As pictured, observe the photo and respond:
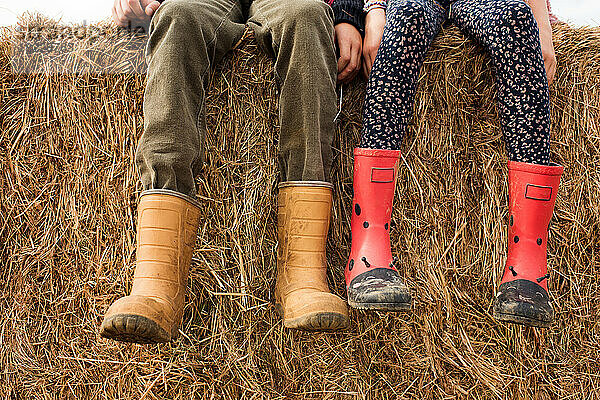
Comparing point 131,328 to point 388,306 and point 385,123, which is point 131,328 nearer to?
point 388,306

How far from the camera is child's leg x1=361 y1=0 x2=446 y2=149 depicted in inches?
41.3

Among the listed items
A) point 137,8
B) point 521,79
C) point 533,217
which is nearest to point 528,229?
point 533,217

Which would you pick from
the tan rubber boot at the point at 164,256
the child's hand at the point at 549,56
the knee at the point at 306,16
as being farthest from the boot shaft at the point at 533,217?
the tan rubber boot at the point at 164,256

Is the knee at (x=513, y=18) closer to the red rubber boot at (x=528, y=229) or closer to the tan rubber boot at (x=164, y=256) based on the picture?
the red rubber boot at (x=528, y=229)

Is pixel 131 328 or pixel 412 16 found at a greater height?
pixel 412 16

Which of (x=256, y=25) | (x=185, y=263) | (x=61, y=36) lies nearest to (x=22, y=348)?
(x=185, y=263)

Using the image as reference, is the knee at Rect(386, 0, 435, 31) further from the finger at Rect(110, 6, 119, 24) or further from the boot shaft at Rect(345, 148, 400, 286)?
the finger at Rect(110, 6, 119, 24)

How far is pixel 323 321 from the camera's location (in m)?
0.86

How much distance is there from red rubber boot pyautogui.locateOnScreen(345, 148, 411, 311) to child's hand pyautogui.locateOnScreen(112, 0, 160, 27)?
545 millimetres

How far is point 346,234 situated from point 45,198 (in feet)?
2.20

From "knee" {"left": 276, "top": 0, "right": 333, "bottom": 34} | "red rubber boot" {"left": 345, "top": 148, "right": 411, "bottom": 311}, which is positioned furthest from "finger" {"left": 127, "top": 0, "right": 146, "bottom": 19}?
"red rubber boot" {"left": 345, "top": 148, "right": 411, "bottom": 311}

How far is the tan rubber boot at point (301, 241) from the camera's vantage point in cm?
97

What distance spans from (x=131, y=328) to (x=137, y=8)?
714mm

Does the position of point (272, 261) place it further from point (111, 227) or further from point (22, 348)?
point (22, 348)
